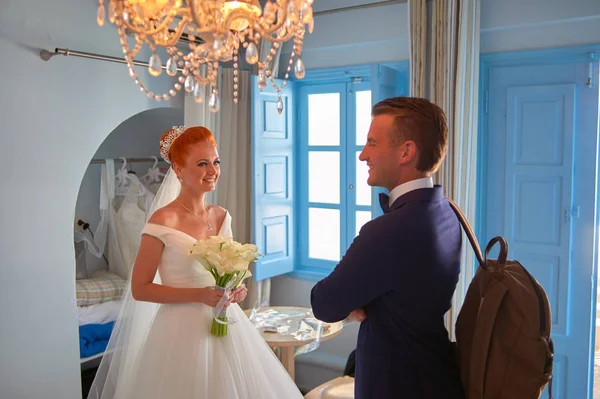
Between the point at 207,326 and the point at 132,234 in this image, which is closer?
the point at 207,326

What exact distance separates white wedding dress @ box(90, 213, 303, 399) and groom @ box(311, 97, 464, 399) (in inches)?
36.2

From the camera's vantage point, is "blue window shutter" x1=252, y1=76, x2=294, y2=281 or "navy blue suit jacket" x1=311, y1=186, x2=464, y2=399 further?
"blue window shutter" x1=252, y1=76, x2=294, y2=281

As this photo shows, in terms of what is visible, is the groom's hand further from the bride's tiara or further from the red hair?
the bride's tiara

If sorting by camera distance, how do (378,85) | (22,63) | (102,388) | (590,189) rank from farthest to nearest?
(378,85), (590,189), (22,63), (102,388)

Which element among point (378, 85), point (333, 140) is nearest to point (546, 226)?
point (378, 85)

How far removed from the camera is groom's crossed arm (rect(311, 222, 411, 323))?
1.72 meters

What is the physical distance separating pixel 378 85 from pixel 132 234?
87.5 inches

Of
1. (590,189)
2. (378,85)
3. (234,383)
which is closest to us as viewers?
(234,383)

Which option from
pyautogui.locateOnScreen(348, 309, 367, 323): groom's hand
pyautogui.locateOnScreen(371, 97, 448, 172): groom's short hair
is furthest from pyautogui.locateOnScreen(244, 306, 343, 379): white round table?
pyautogui.locateOnScreen(371, 97, 448, 172): groom's short hair

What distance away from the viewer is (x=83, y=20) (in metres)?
3.66

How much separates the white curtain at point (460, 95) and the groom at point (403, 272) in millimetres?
1889

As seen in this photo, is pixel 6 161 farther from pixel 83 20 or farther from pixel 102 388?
pixel 102 388

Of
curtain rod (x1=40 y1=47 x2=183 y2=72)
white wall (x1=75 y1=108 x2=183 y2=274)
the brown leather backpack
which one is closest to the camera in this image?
the brown leather backpack

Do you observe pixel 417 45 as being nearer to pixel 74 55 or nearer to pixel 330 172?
pixel 330 172
